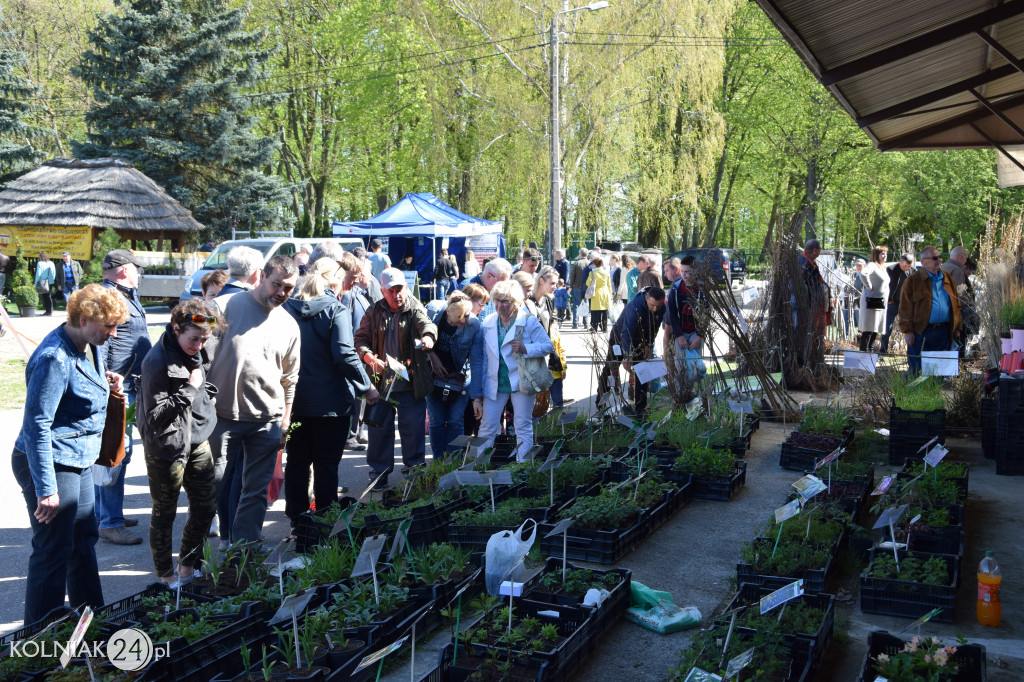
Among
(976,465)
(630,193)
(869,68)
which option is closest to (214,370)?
(869,68)

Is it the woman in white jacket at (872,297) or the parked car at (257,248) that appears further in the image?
the parked car at (257,248)

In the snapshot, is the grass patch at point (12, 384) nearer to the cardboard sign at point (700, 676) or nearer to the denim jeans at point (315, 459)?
the denim jeans at point (315, 459)

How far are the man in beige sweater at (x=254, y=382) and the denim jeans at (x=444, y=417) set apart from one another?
2.19 m

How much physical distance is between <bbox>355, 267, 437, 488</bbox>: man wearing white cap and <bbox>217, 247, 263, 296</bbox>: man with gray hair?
1230 mm

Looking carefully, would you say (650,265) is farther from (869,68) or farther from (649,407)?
(869,68)

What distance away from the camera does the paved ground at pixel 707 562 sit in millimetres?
3865

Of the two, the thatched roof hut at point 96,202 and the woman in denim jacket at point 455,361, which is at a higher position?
the thatched roof hut at point 96,202

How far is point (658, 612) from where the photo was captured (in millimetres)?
4293

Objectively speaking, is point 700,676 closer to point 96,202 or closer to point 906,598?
point 906,598

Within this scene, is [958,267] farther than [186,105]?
No

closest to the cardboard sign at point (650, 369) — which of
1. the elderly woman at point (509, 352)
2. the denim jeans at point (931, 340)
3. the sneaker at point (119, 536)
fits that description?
the elderly woman at point (509, 352)

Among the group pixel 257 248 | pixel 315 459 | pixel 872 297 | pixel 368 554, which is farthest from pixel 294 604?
pixel 257 248

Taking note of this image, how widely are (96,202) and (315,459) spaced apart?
2515cm

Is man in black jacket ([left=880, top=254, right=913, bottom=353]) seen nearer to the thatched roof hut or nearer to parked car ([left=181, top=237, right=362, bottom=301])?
parked car ([left=181, top=237, right=362, bottom=301])
